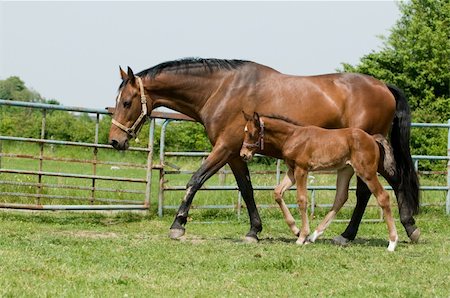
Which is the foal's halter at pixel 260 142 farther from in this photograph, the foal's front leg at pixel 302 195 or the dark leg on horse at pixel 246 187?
the dark leg on horse at pixel 246 187

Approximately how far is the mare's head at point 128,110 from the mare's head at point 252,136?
1.28 m

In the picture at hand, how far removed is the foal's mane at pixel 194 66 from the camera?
8.65 metres

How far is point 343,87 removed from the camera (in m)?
8.72

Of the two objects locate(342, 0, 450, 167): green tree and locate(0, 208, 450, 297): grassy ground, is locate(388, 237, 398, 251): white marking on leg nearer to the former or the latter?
locate(0, 208, 450, 297): grassy ground

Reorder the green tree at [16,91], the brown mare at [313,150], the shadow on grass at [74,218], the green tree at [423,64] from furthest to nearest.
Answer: the green tree at [16,91] → the green tree at [423,64] → the shadow on grass at [74,218] → the brown mare at [313,150]

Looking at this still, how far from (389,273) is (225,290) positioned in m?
1.59

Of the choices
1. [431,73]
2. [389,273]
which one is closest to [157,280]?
[389,273]

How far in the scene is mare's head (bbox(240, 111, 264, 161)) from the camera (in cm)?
798

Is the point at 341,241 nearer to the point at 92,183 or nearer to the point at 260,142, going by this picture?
the point at 260,142

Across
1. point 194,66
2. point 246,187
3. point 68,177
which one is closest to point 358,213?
point 246,187

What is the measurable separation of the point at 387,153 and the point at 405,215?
3.09 ft

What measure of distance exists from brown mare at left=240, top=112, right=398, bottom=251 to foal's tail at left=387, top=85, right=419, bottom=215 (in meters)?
0.93

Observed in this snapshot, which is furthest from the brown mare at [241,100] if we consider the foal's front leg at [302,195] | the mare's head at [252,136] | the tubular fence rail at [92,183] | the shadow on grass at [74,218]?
the shadow on grass at [74,218]

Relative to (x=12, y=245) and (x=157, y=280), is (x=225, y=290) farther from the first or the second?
(x=12, y=245)
